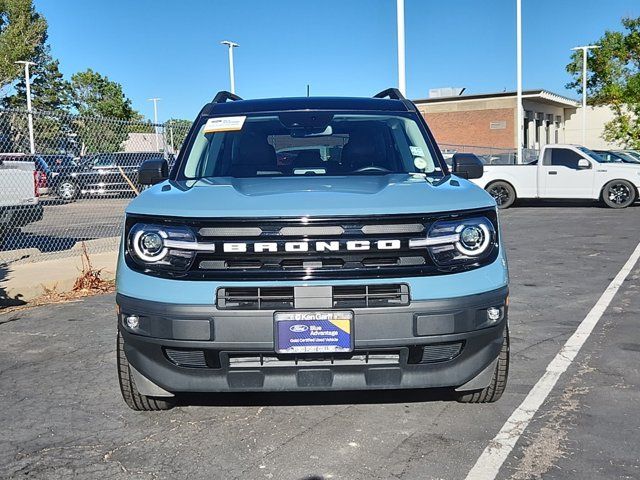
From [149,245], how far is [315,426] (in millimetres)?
1294

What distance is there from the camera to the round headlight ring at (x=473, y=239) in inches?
132

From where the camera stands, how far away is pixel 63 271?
27.9 feet

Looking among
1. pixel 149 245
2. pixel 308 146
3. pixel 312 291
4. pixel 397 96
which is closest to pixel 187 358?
pixel 149 245

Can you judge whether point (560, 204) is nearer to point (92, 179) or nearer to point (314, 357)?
point (92, 179)

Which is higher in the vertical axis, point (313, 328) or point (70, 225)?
point (313, 328)

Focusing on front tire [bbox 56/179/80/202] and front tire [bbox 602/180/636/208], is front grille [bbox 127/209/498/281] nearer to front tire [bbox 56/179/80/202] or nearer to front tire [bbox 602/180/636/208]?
front tire [bbox 56/179/80/202]

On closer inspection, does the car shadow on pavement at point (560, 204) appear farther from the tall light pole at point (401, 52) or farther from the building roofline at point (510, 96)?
the building roofline at point (510, 96)

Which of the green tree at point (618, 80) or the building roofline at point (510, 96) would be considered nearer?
the green tree at point (618, 80)

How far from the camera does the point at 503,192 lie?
755 inches

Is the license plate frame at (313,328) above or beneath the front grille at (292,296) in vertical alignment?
beneath

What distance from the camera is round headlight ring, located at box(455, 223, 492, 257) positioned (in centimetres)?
335

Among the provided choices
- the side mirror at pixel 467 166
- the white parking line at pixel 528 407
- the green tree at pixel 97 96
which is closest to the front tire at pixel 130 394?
the white parking line at pixel 528 407

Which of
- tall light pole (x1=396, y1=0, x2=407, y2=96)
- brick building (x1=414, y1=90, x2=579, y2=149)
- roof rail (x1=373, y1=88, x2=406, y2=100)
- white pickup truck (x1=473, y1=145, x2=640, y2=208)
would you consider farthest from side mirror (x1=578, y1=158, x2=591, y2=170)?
brick building (x1=414, y1=90, x2=579, y2=149)

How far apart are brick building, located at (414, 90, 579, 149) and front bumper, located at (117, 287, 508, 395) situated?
132 feet
